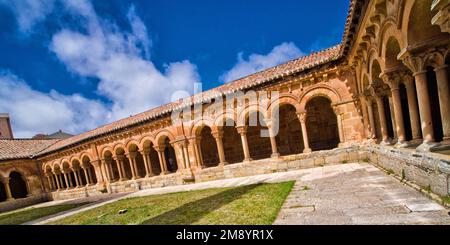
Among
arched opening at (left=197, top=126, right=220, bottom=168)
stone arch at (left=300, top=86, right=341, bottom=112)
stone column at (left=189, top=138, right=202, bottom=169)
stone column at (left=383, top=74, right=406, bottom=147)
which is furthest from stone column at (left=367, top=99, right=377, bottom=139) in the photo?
arched opening at (left=197, top=126, right=220, bottom=168)

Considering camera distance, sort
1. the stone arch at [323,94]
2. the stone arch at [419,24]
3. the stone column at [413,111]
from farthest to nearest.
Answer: the stone arch at [323,94] → the stone column at [413,111] → the stone arch at [419,24]

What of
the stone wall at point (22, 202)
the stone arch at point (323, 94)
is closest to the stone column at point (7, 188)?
the stone wall at point (22, 202)

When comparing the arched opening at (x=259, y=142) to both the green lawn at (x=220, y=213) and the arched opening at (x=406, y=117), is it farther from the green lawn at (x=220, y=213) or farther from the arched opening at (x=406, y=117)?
the arched opening at (x=406, y=117)

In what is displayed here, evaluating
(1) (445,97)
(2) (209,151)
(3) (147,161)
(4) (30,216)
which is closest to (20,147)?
(4) (30,216)

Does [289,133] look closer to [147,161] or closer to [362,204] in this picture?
[147,161]

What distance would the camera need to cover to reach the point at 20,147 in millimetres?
20375

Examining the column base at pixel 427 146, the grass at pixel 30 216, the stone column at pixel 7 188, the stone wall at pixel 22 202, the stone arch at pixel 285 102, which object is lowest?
the stone wall at pixel 22 202

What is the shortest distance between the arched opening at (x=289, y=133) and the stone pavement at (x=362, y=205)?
693cm

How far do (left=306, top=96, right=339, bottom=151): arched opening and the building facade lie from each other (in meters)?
0.05

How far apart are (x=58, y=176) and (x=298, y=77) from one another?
65.4ft

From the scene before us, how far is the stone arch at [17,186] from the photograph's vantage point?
1925 cm

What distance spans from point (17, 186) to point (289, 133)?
74.0ft

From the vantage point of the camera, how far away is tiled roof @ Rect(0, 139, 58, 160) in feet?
61.0

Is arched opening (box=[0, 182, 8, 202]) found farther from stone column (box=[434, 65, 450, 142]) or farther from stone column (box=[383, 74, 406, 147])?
stone column (box=[434, 65, 450, 142])
